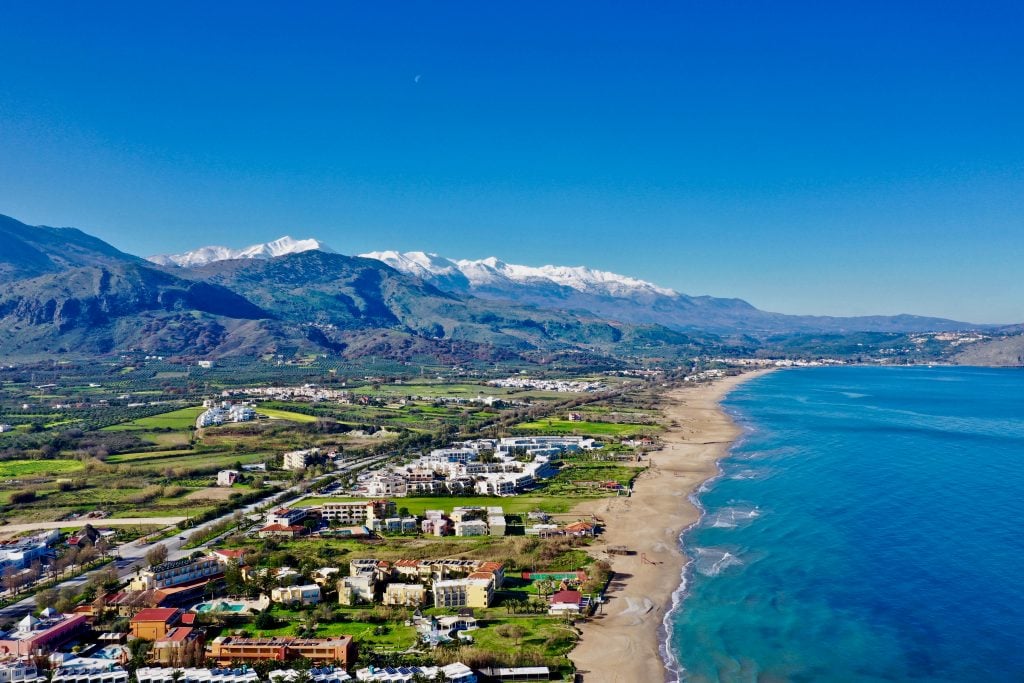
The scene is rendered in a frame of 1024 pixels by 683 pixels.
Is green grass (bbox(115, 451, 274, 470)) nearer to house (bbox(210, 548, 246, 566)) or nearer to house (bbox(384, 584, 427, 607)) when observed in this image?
house (bbox(210, 548, 246, 566))

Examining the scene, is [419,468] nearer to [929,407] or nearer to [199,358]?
[929,407]

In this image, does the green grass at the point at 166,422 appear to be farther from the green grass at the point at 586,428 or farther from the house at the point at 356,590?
the house at the point at 356,590

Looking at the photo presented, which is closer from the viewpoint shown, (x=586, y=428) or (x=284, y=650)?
(x=284, y=650)

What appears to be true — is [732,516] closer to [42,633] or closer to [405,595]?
[405,595]

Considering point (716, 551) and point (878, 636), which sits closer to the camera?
point (878, 636)

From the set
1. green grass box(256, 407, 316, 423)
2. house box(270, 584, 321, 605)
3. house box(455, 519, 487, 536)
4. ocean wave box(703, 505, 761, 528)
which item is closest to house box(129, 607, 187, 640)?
house box(270, 584, 321, 605)

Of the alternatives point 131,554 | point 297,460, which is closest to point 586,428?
point 297,460

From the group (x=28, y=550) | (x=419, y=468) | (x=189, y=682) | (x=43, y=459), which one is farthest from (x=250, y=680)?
(x=43, y=459)
